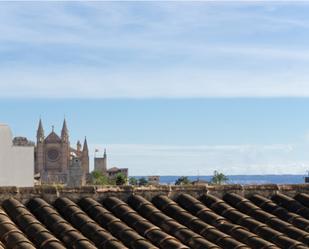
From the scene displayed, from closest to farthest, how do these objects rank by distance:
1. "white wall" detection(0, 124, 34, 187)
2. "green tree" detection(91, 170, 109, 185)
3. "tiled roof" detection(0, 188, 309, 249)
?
"tiled roof" detection(0, 188, 309, 249)
"white wall" detection(0, 124, 34, 187)
"green tree" detection(91, 170, 109, 185)

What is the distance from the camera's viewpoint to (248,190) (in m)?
12.5

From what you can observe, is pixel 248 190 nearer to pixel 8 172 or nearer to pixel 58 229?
pixel 58 229

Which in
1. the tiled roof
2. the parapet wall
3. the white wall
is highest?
the white wall

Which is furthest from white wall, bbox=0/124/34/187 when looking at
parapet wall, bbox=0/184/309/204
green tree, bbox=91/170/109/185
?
green tree, bbox=91/170/109/185

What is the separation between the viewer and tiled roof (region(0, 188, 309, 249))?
377 inches

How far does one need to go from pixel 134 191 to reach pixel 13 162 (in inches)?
229

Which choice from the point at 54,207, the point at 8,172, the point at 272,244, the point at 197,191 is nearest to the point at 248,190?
the point at 197,191

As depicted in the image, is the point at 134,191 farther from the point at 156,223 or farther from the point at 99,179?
the point at 99,179

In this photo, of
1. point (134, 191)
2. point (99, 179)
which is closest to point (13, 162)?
point (134, 191)

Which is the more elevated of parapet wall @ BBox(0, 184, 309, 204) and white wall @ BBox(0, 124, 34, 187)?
white wall @ BBox(0, 124, 34, 187)

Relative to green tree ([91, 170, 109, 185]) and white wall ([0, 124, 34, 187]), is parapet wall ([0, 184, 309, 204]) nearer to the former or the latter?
white wall ([0, 124, 34, 187])

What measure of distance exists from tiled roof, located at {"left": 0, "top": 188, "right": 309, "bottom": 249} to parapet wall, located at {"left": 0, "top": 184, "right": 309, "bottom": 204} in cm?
8

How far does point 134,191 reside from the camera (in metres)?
11.7

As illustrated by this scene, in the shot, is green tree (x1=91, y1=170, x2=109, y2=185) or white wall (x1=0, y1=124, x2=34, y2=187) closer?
white wall (x1=0, y1=124, x2=34, y2=187)
